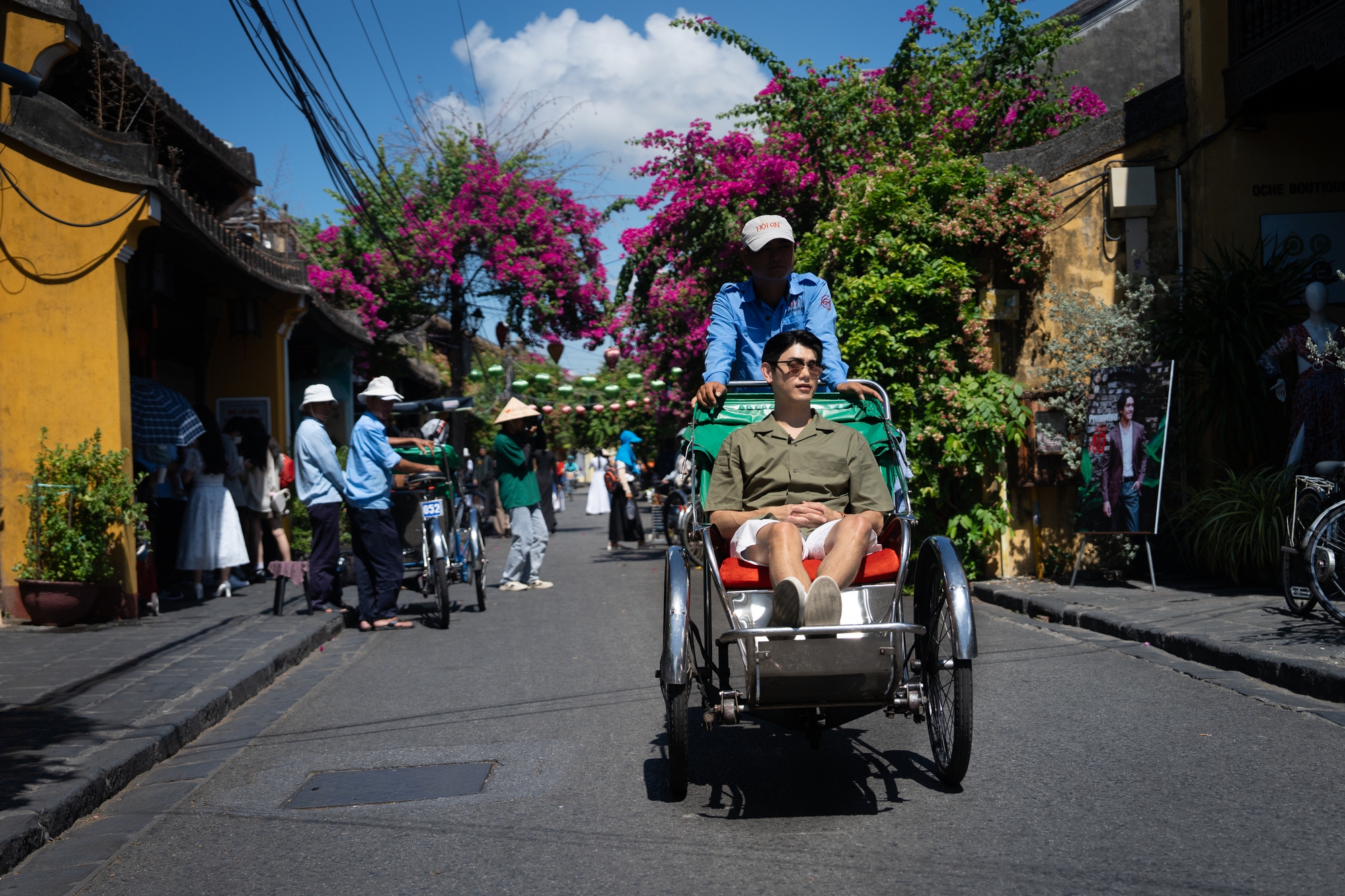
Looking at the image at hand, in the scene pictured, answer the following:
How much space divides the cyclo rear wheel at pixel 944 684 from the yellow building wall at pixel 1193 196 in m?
6.77

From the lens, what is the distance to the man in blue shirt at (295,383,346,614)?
9898mm

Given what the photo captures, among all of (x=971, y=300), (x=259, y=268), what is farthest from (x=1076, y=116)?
(x=259, y=268)

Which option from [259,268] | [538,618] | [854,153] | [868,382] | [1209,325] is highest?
[854,153]

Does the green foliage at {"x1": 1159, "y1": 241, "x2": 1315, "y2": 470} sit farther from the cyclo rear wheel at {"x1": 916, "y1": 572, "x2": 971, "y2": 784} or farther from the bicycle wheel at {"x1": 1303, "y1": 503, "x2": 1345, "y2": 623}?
the cyclo rear wheel at {"x1": 916, "y1": 572, "x2": 971, "y2": 784}

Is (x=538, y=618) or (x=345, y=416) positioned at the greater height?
(x=345, y=416)

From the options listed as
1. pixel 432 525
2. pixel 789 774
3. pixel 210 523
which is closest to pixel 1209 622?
pixel 789 774

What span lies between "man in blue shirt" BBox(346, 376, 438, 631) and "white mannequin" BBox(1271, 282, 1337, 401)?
24.1ft

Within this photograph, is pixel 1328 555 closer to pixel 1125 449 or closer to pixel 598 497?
pixel 1125 449

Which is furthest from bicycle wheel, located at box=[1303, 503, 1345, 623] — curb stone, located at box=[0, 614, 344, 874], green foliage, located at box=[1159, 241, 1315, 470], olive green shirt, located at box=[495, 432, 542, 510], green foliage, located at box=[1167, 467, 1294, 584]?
olive green shirt, located at box=[495, 432, 542, 510]

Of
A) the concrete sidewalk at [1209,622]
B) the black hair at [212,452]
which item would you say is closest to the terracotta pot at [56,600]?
the black hair at [212,452]

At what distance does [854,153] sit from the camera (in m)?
15.1

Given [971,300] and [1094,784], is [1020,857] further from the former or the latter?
[971,300]

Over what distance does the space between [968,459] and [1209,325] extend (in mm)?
2354

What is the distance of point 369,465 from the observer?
383 inches
